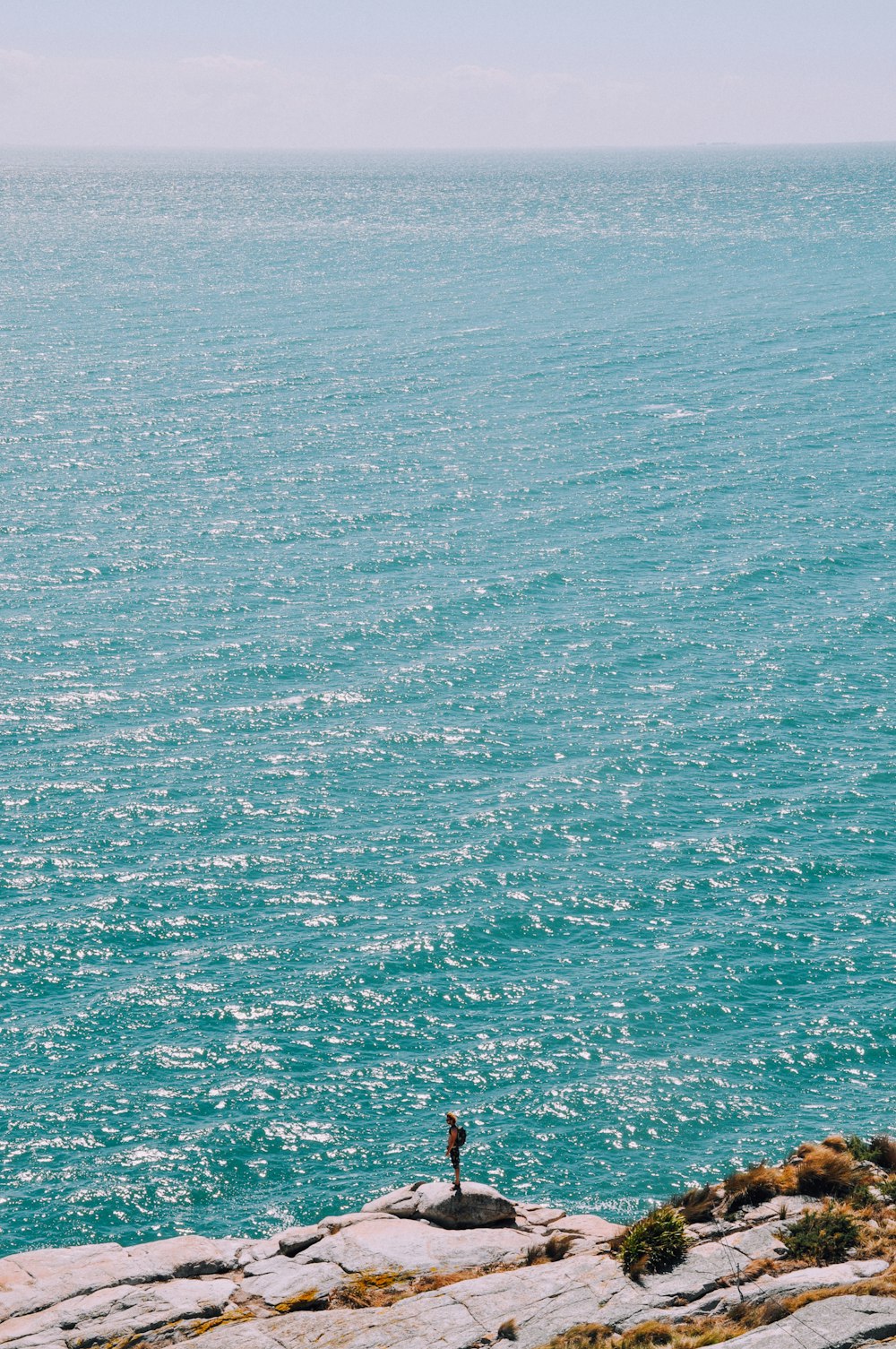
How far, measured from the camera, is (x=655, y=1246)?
37156mm

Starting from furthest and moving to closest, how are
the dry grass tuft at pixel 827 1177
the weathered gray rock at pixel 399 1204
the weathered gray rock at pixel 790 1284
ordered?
1. the weathered gray rock at pixel 399 1204
2. the dry grass tuft at pixel 827 1177
3. the weathered gray rock at pixel 790 1284

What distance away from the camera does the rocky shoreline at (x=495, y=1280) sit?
111 ft

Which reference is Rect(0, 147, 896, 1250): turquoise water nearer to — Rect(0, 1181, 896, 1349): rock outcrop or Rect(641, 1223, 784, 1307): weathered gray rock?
Rect(0, 1181, 896, 1349): rock outcrop

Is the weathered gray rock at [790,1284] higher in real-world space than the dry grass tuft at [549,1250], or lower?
higher

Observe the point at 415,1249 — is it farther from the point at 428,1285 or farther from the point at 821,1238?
the point at 821,1238

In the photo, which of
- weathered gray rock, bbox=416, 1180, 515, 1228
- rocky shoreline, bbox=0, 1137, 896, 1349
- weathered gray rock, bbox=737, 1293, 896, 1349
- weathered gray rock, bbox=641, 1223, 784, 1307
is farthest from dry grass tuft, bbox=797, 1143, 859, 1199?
weathered gray rock, bbox=416, 1180, 515, 1228

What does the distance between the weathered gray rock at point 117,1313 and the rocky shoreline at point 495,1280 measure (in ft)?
0.18

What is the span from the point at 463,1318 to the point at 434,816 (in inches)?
1508

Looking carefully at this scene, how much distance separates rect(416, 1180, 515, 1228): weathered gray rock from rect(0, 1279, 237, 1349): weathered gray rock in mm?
6921

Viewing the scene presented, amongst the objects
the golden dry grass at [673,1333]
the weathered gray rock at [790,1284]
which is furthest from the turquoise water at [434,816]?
the golden dry grass at [673,1333]

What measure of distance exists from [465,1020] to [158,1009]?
14.2m

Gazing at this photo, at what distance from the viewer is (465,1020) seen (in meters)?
58.0

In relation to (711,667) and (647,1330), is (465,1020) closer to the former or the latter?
(647,1330)

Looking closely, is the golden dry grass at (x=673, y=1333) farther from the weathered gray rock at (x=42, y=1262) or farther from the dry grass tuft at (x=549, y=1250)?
the weathered gray rock at (x=42, y=1262)
